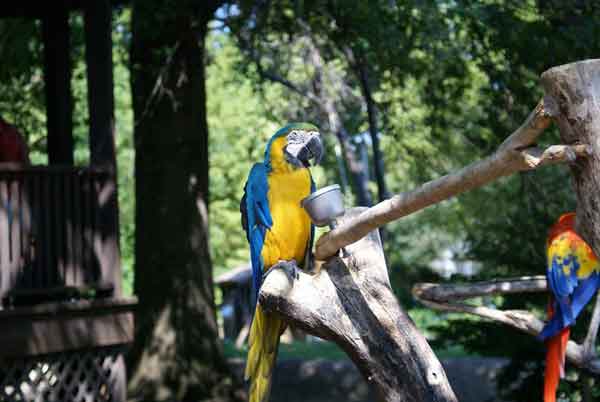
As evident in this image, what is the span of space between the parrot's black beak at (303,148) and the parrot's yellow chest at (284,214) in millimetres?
61

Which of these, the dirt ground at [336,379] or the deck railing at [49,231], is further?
the dirt ground at [336,379]

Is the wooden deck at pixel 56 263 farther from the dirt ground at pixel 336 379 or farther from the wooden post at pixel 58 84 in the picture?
the dirt ground at pixel 336 379

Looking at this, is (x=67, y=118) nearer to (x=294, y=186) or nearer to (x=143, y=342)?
(x=143, y=342)

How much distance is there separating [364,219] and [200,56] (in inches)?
253

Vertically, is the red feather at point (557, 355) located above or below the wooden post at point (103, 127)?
below

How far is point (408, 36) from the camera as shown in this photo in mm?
9500

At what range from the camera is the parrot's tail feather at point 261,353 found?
4188 mm

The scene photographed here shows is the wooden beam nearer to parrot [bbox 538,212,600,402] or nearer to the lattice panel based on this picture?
the lattice panel

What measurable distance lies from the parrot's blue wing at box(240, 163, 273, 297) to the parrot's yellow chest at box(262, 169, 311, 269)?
0.08 ft

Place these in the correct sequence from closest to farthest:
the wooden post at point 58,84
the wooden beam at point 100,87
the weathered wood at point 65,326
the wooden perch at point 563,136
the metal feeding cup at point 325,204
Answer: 1. the wooden perch at point 563,136
2. the metal feeding cup at point 325,204
3. the weathered wood at point 65,326
4. the wooden beam at point 100,87
5. the wooden post at point 58,84

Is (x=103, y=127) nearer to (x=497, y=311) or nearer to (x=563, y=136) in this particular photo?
(x=497, y=311)

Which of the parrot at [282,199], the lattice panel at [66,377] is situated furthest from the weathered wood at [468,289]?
the lattice panel at [66,377]

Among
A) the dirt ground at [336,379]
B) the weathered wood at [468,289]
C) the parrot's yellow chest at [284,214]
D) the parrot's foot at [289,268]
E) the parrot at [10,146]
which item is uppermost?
the parrot at [10,146]

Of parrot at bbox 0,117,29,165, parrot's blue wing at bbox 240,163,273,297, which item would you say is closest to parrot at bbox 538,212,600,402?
parrot's blue wing at bbox 240,163,273,297
